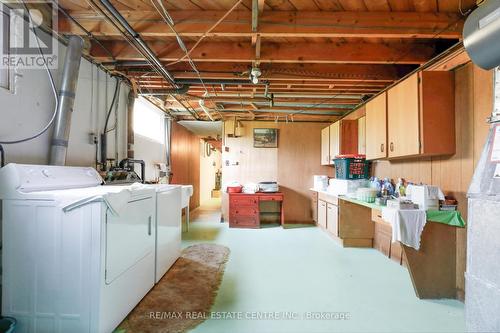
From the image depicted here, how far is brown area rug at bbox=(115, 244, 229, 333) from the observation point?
1817mm

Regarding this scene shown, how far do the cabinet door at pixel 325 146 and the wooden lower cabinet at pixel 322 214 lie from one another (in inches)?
35.7

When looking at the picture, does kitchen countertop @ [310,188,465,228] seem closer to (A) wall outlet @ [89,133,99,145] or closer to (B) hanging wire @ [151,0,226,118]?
(B) hanging wire @ [151,0,226,118]

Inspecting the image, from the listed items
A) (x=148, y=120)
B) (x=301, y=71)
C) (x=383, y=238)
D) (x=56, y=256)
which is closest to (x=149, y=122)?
(x=148, y=120)

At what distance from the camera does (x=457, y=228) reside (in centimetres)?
223

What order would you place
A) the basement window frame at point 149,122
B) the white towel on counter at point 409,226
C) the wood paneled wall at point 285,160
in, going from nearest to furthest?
1. the white towel on counter at point 409,226
2. the basement window frame at point 149,122
3. the wood paneled wall at point 285,160

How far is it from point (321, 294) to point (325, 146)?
3.38 m

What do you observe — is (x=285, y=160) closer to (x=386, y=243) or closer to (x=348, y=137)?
(x=348, y=137)

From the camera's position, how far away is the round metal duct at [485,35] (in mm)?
1224

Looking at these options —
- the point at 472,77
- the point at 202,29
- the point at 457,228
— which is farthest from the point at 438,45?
the point at 202,29

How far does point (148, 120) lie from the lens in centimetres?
440

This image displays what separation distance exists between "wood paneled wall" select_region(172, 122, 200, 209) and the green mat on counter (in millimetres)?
4511

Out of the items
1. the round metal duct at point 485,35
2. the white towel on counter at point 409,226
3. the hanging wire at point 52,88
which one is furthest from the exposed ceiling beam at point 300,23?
the white towel on counter at point 409,226

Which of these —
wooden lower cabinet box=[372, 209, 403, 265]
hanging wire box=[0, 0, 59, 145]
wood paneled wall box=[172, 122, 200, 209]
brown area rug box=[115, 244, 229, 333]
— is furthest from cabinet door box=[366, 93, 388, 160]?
wood paneled wall box=[172, 122, 200, 209]

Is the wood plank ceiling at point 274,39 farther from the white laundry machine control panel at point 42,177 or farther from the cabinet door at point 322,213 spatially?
the cabinet door at point 322,213
